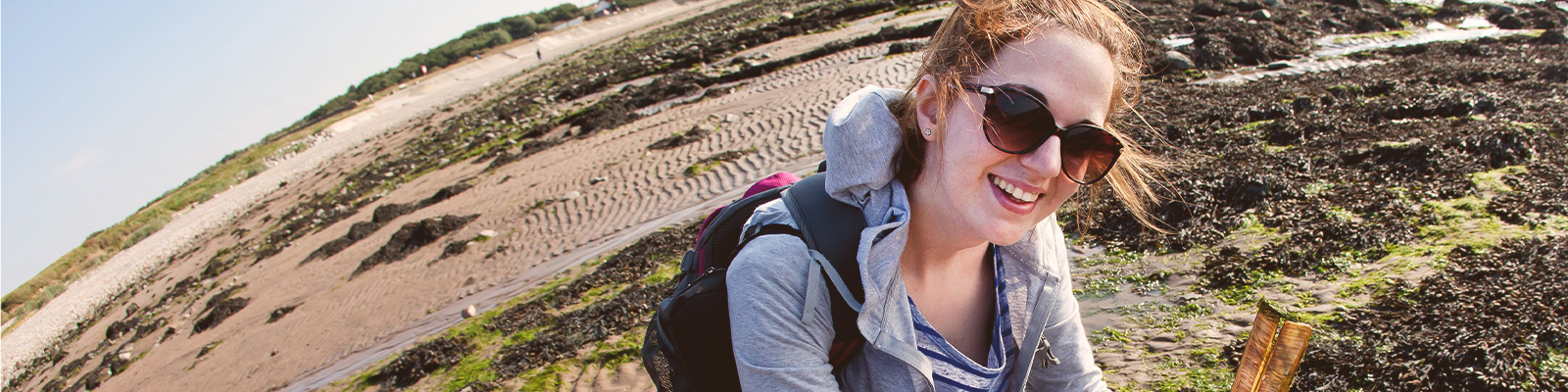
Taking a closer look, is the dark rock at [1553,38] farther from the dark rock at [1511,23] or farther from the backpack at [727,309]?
the backpack at [727,309]

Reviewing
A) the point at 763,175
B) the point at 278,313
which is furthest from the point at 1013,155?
the point at 278,313

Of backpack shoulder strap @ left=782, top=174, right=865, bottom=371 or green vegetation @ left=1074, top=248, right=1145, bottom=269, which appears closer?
backpack shoulder strap @ left=782, top=174, right=865, bottom=371

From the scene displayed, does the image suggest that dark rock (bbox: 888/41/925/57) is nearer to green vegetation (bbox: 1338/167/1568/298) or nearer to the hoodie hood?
green vegetation (bbox: 1338/167/1568/298)

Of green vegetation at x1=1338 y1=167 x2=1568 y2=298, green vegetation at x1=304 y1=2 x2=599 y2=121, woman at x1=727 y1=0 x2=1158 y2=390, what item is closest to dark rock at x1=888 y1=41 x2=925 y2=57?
green vegetation at x1=1338 y1=167 x2=1568 y2=298

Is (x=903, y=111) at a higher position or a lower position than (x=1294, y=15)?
higher

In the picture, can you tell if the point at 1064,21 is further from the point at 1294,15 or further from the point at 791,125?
the point at 1294,15

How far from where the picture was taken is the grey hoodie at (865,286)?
1378 millimetres

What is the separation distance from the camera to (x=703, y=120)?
13.1m

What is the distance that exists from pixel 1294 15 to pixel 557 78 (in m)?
22.7

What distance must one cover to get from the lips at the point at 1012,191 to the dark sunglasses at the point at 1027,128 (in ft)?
0.22

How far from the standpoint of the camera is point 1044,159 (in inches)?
54.2

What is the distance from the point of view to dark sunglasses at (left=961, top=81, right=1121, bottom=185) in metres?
1.36

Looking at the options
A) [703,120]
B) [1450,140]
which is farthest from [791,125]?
[1450,140]

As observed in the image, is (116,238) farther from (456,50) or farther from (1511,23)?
(1511,23)
